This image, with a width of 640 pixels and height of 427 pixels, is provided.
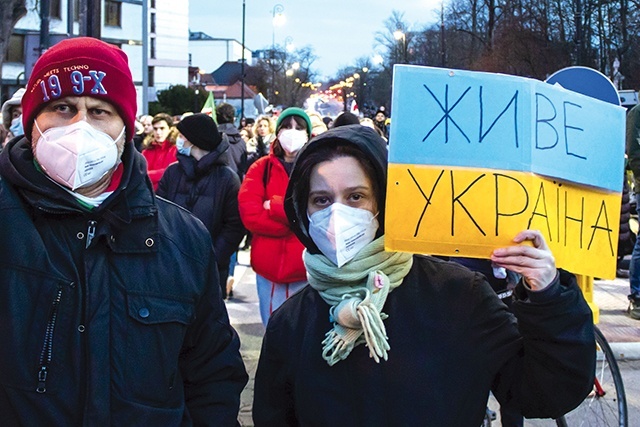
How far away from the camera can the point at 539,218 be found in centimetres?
209

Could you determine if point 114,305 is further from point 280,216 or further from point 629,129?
point 629,129

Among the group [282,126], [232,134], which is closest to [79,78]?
[282,126]

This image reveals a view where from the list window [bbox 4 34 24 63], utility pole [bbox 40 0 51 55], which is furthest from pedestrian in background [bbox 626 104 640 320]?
window [bbox 4 34 24 63]

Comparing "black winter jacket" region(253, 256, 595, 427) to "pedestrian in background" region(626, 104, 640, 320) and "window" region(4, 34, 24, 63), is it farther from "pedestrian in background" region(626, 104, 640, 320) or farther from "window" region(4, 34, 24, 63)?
"window" region(4, 34, 24, 63)

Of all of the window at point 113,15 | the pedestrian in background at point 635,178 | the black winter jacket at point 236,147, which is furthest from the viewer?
the window at point 113,15

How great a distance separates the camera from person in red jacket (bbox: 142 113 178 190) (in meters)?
9.38

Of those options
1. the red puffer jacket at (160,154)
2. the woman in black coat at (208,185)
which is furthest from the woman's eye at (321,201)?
the red puffer jacket at (160,154)

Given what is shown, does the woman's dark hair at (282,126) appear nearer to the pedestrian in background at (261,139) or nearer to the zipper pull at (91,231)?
the zipper pull at (91,231)

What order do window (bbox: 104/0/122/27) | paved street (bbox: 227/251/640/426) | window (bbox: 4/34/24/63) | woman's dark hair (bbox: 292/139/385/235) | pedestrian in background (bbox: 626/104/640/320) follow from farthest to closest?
1. window (bbox: 104/0/122/27)
2. window (bbox: 4/34/24/63)
3. pedestrian in background (bbox: 626/104/640/320)
4. paved street (bbox: 227/251/640/426)
5. woman's dark hair (bbox: 292/139/385/235)

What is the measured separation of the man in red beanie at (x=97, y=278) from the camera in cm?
214

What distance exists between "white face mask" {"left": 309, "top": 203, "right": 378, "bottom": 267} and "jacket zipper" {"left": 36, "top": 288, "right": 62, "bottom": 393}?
76 cm

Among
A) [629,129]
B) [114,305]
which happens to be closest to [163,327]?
[114,305]

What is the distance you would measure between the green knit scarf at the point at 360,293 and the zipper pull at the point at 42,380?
0.74m

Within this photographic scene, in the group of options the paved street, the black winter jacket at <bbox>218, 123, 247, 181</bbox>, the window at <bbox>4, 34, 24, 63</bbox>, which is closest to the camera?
the paved street
